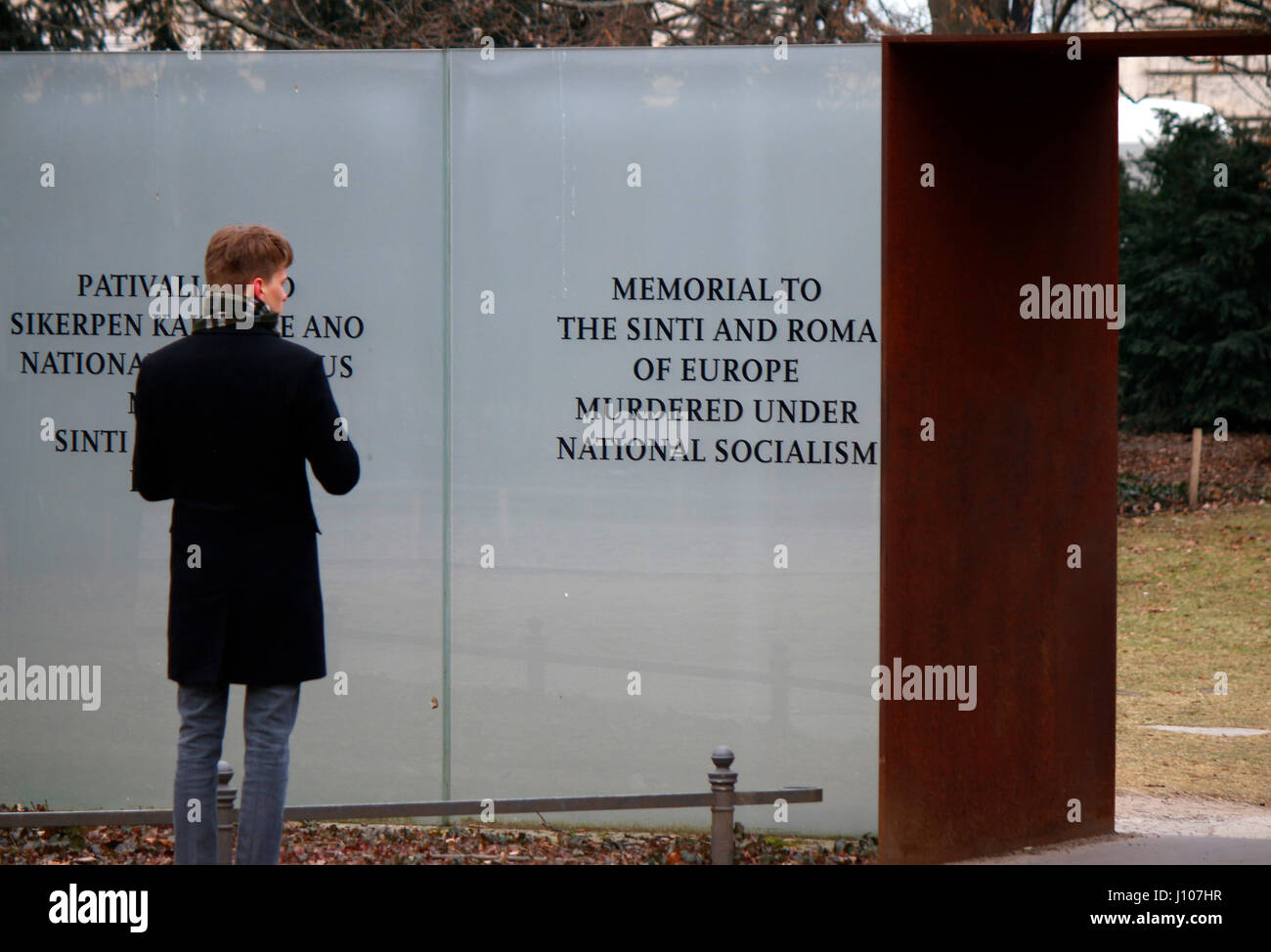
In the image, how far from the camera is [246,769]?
3.88 meters

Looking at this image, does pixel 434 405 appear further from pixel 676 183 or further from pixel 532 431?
pixel 676 183

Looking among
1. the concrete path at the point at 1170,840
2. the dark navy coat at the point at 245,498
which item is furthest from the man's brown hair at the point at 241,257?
the concrete path at the point at 1170,840

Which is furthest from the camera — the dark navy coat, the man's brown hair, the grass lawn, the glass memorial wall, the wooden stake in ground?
the wooden stake in ground

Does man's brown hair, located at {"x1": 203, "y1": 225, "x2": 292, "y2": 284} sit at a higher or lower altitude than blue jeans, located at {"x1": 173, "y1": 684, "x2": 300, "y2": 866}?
higher

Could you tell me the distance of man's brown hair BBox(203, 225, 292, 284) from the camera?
393 centimetres

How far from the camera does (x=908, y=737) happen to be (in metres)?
5.43

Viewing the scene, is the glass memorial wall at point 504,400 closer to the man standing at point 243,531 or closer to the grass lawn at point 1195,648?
the man standing at point 243,531

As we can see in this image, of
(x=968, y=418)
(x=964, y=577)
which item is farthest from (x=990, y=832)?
(x=968, y=418)

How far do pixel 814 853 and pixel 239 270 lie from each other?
11.1 feet

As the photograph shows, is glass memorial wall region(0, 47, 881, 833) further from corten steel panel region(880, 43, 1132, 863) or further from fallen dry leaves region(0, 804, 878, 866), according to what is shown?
corten steel panel region(880, 43, 1132, 863)

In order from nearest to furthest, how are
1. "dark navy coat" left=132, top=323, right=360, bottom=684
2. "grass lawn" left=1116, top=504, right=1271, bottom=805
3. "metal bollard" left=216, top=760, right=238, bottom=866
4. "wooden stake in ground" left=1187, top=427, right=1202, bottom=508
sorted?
"dark navy coat" left=132, top=323, right=360, bottom=684, "metal bollard" left=216, top=760, right=238, bottom=866, "grass lawn" left=1116, top=504, right=1271, bottom=805, "wooden stake in ground" left=1187, top=427, right=1202, bottom=508

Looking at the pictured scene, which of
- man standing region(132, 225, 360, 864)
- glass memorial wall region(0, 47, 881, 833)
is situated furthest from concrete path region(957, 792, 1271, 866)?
man standing region(132, 225, 360, 864)

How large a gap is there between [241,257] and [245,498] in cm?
66

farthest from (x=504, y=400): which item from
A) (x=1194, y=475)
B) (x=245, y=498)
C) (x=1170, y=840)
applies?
(x=1194, y=475)
